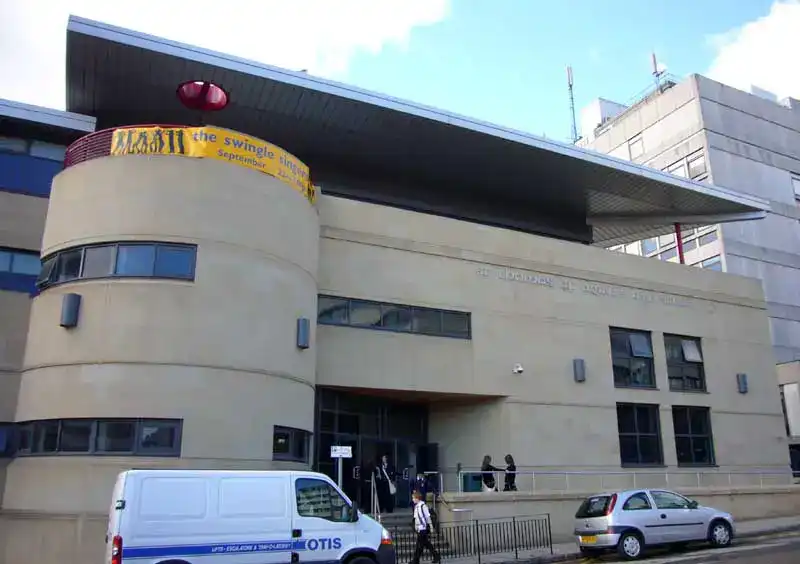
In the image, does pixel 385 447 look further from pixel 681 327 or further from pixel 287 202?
pixel 681 327

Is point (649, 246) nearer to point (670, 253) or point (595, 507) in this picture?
point (670, 253)

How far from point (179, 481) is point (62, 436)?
18.4 ft

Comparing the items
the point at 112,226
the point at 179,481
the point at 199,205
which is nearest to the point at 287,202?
the point at 199,205

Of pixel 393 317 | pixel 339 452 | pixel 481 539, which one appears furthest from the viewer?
pixel 393 317

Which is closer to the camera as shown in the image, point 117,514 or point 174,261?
point 117,514

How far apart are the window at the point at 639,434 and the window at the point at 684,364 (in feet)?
5.81

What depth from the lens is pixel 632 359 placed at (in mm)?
25250

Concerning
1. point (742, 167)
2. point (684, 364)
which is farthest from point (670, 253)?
point (684, 364)

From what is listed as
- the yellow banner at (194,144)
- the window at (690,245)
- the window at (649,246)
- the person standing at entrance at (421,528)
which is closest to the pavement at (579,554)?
the person standing at entrance at (421,528)

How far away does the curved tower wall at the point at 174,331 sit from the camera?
14836mm

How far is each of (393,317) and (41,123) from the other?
10.7 meters

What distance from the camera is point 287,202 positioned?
18.0 m

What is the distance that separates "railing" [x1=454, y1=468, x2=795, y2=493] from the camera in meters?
20.2

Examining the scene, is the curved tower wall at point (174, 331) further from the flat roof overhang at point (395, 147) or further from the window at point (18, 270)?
the flat roof overhang at point (395, 147)
